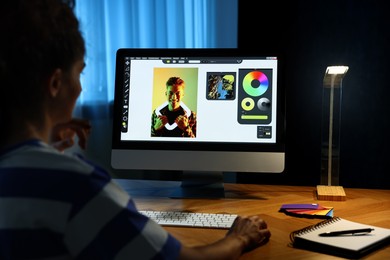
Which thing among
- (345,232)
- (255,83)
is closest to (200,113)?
(255,83)

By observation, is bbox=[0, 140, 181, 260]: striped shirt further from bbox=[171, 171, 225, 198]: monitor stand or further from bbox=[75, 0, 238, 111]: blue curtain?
bbox=[75, 0, 238, 111]: blue curtain

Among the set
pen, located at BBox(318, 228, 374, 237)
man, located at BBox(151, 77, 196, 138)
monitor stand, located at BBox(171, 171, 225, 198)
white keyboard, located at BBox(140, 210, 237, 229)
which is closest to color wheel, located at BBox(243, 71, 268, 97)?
man, located at BBox(151, 77, 196, 138)

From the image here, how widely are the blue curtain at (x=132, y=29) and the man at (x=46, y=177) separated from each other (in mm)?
2118

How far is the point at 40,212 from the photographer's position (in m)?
0.61

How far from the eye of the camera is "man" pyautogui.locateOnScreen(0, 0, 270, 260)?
61 cm

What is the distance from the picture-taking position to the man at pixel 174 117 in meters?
1.56

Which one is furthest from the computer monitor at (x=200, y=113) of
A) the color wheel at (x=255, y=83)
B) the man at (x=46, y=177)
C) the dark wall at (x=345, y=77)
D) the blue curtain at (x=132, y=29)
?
the blue curtain at (x=132, y=29)

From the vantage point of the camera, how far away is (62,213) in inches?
23.8

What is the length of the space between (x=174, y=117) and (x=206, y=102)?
12cm

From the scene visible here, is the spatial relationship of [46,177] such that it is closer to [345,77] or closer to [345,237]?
[345,237]

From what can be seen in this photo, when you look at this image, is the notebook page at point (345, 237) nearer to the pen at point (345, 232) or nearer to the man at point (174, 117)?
the pen at point (345, 232)

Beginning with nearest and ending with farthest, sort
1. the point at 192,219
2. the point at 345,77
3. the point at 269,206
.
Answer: the point at 192,219 < the point at 269,206 < the point at 345,77

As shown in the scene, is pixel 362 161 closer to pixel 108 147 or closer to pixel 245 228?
pixel 245 228

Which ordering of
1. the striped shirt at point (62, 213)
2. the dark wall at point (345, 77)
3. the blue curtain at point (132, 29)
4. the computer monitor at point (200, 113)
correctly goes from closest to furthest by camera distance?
the striped shirt at point (62, 213) → the computer monitor at point (200, 113) → the dark wall at point (345, 77) → the blue curtain at point (132, 29)
